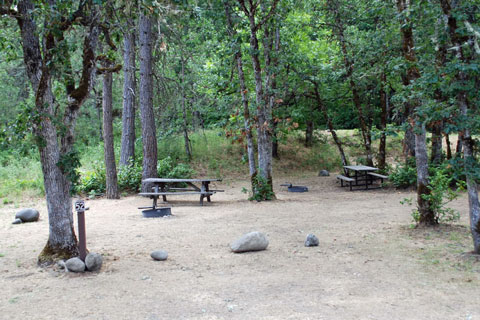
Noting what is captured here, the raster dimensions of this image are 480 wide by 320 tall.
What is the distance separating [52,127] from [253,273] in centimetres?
325

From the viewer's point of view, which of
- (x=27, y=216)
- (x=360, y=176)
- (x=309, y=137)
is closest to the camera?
(x=27, y=216)

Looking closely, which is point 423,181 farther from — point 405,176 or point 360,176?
point 360,176

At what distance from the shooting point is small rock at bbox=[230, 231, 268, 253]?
6191 millimetres

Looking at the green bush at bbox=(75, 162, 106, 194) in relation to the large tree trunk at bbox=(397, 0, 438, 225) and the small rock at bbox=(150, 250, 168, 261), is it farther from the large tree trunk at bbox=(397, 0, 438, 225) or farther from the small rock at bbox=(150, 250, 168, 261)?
the large tree trunk at bbox=(397, 0, 438, 225)

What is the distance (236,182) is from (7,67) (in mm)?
13298

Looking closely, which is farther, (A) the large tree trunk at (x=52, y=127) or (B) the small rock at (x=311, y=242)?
(B) the small rock at (x=311, y=242)

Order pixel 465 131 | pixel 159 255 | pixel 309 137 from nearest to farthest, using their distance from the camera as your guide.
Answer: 1. pixel 465 131
2. pixel 159 255
3. pixel 309 137

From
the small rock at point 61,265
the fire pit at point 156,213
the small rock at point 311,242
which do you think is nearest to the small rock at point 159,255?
the small rock at point 61,265

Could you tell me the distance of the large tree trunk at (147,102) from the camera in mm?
12914

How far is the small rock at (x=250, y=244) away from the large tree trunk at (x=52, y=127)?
2.27 meters

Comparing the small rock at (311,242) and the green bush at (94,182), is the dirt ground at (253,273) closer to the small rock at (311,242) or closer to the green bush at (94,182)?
the small rock at (311,242)

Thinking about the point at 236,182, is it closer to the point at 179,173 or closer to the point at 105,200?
the point at 179,173

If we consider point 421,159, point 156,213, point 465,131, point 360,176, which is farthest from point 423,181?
point 360,176

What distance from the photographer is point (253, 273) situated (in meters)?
5.27
